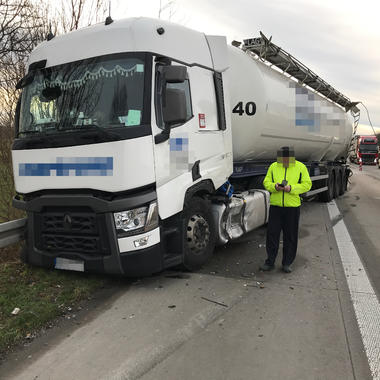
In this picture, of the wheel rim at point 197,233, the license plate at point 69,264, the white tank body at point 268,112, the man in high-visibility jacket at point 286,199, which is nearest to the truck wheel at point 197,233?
the wheel rim at point 197,233

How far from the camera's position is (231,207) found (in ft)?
18.6

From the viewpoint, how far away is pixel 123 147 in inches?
150

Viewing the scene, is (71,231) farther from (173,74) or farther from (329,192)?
(329,192)

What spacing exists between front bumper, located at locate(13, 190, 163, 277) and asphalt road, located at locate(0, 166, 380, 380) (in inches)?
16.7

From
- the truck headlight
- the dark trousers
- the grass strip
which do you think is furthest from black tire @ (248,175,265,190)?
the grass strip

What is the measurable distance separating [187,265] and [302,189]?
1797 millimetres

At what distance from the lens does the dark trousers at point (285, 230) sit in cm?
497

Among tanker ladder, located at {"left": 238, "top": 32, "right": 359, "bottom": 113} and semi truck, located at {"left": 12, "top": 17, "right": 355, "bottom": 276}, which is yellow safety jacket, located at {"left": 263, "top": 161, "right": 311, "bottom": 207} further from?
tanker ladder, located at {"left": 238, "top": 32, "right": 359, "bottom": 113}

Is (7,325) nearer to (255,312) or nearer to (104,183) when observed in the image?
(104,183)

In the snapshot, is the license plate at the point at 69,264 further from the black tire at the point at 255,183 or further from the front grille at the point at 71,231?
the black tire at the point at 255,183

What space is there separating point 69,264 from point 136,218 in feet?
3.43

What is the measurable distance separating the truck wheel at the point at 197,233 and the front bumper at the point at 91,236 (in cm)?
60

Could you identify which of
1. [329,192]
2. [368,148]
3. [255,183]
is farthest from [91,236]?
[368,148]

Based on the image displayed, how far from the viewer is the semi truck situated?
3.96 meters
